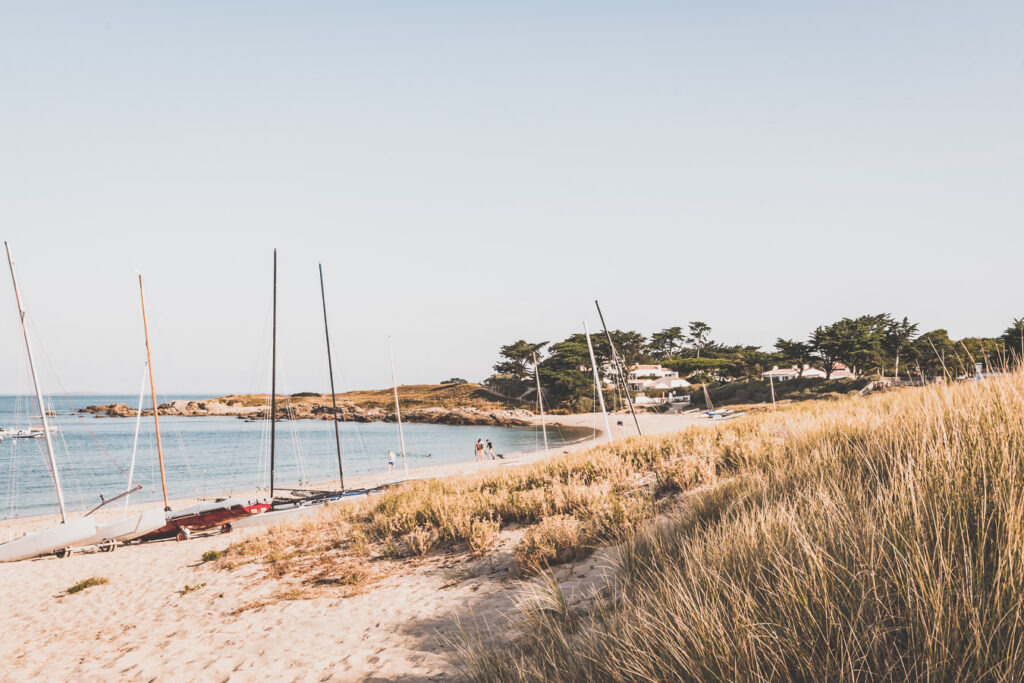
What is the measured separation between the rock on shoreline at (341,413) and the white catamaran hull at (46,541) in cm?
5013

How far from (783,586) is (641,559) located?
209cm

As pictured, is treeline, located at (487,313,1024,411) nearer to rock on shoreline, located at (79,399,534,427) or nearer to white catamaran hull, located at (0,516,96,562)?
rock on shoreline, located at (79,399,534,427)

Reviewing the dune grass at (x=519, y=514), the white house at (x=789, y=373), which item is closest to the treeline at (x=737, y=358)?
the white house at (x=789, y=373)

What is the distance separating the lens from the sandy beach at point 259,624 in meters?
5.59

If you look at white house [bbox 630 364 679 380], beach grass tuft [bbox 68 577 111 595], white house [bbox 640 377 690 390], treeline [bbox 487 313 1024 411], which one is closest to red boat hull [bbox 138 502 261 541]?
beach grass tuft [bbox 68 577 111 595]

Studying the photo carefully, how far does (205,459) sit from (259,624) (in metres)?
45.1

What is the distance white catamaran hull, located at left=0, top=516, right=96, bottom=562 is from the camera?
15.8m

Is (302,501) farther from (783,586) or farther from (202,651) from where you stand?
(783,586)

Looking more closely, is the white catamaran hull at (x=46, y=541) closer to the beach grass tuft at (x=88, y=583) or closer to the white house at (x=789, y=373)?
the beach grass tuft at (x=88, y=583)

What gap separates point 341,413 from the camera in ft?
329

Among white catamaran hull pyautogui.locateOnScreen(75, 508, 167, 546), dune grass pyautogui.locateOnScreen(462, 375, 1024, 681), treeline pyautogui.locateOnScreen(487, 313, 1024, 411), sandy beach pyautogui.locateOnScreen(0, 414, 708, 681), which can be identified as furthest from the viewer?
treeline pyautogui.locateOnScreen(487, 313, 1024, 411)

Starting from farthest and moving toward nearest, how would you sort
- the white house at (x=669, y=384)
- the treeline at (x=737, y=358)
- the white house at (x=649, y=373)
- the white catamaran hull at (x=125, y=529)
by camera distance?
the white house at (x=649, y=373)
the white house at (x=669, y=384)
the treeline at (x=737, y=358)
the white catamaran hull at (x=125, y=529)

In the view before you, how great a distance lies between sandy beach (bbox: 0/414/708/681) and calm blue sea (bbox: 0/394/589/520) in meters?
13.8

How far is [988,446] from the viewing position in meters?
3.74
